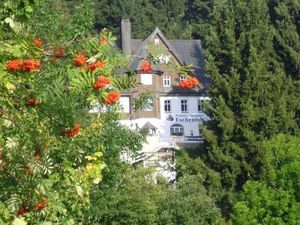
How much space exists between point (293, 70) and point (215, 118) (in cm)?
750

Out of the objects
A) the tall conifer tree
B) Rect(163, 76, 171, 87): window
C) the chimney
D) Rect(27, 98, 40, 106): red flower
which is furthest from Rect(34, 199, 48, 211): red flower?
Rect(163, 76, 171, 87): window

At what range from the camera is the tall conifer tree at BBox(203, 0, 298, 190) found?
4581 centimetres

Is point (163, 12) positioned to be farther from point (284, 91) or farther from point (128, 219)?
point (128, 219)

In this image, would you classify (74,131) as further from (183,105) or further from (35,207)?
(183,105)

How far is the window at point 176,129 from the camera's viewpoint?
199 feet

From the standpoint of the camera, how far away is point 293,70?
52.9m

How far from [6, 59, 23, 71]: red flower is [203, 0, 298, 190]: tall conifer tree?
38.4m

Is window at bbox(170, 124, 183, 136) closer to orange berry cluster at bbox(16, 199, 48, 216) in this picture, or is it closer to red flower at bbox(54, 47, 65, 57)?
red flower at bbox(54, 47, 65, 57)

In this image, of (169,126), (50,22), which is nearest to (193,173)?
(169,126)

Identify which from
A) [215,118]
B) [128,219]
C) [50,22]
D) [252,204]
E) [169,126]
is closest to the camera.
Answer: [50,22]

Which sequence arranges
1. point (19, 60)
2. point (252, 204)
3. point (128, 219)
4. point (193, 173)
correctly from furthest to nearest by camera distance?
1. point (193, 173)
2. point (252, 204)
3. point (128, 219)
4. point (19, 60)

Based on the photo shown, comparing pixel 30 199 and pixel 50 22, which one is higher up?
pixel 50 22

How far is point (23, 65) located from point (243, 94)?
41839 millimetres

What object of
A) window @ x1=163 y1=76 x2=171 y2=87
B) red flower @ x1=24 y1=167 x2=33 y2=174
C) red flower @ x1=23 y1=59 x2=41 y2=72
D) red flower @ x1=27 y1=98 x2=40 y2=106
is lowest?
red flower @ x1=24 y1=167 x2=33 y2=174
